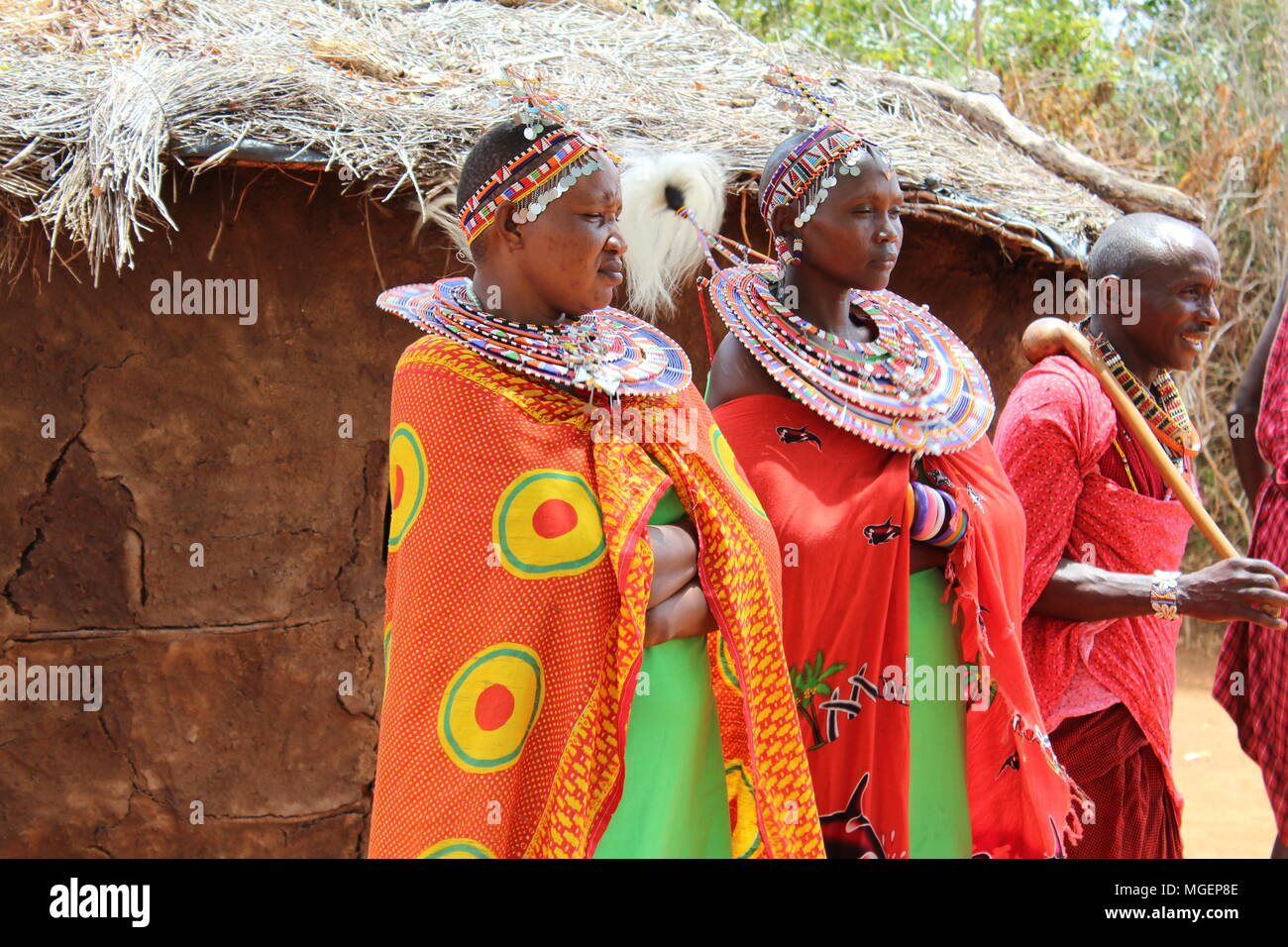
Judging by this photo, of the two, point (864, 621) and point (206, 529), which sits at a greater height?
point (864, 621)

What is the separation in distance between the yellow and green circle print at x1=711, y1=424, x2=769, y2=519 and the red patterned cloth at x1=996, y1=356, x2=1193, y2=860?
2.91 ft

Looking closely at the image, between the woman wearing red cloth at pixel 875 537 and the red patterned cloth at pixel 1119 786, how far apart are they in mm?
191

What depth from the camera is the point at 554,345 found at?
2.59m

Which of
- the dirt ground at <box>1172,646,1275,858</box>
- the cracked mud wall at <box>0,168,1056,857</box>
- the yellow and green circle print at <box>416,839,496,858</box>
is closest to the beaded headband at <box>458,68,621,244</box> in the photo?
the yellow and green circle print at <box>416,839,496,858</box>

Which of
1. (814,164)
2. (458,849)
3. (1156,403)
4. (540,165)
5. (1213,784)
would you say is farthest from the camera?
(1213,784)

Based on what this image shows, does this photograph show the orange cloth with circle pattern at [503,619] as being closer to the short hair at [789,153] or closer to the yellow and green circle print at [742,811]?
the yellow and green circle print at [742,811]

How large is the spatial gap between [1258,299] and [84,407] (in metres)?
8.62

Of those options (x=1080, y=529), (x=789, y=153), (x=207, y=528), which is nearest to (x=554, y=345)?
(x=789, y=153)

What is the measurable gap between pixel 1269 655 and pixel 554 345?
7.96ft

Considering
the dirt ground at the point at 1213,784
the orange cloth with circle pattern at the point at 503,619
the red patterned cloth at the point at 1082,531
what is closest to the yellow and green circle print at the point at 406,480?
the orange cloth with circle pattern at the point at 503,619

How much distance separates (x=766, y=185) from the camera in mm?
3227

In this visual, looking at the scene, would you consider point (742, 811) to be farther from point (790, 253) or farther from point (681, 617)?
point (790, 253)

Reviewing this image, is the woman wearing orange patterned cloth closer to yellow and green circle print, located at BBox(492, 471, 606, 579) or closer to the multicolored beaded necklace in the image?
yellow and green circle print, located at BBox(492, 471, 606, 579)
